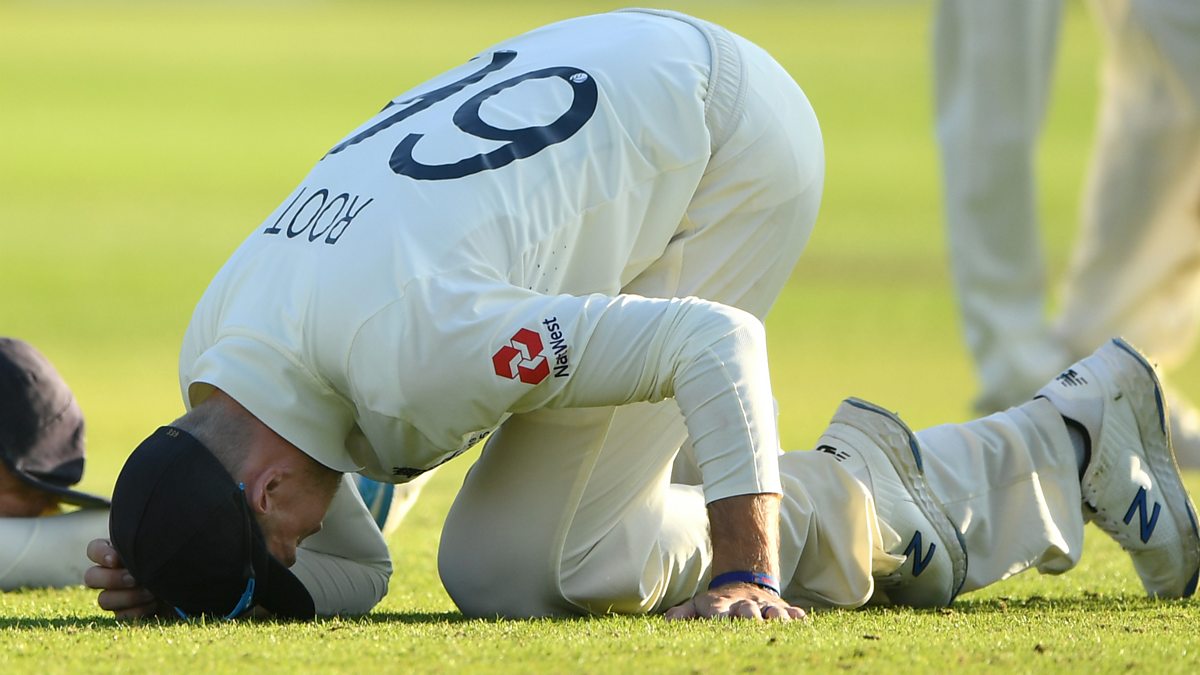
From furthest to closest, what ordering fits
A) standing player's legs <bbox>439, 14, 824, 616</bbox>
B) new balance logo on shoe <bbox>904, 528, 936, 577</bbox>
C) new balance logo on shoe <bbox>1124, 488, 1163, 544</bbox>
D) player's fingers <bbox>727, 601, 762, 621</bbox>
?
new balance logo on shoe <bbox>1124, 488, 1163, 544</bbox> < new balance logo on shoe <bbox>904, 528, 936, 577</bbox> < standing player's legs <bbox>439, 14, 824, 616</bbox> < player's fingers <bbox>727, 601, 762, 621</bbox>

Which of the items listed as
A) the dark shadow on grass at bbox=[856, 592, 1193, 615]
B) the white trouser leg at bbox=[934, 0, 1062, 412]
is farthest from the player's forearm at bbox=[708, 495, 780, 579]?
the white trouser leg at bbox=[934, 0, 1062, 412]

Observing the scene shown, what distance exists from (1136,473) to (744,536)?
84 centimetres

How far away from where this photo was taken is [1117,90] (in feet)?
18.1

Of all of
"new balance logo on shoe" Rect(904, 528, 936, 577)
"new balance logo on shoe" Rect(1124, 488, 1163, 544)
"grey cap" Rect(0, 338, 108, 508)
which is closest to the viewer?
"new balance logo on shoe" Rect(904, 528, 936, 577)

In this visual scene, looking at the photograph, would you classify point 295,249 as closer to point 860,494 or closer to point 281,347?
point 281,347

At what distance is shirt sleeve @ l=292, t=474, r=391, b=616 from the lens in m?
2.82

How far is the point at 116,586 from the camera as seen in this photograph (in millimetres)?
2584

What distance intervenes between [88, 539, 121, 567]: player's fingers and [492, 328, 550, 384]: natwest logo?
2.05 feet

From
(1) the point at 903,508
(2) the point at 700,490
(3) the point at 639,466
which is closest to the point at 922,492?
(1) the point at 903,508

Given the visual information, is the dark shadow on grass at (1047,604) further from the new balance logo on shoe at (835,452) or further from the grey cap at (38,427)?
the grey cap at (38,427)

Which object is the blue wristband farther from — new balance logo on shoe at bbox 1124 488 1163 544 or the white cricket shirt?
new balance logo on shoe at bbox 1124 488 1163 544

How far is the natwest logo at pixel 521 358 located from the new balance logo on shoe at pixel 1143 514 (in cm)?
107

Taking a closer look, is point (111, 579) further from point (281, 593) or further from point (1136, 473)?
point (1136, 473)

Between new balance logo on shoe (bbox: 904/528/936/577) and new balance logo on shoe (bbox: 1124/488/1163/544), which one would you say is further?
new balance logo on shoe (bbox: 1124/488/1163/544)
